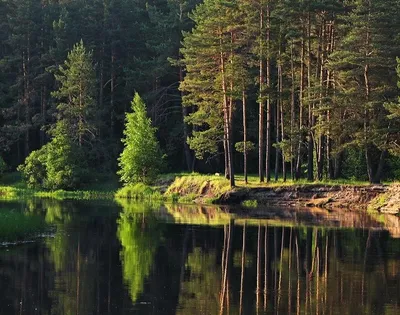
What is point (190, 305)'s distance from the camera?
16969 millimetres

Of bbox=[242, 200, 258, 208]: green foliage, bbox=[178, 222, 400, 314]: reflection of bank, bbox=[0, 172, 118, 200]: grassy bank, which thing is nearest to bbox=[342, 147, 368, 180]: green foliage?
bbox=[242, 200, 258, 208]: green foliage

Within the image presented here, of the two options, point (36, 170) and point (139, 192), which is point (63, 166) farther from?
point (139, 192)

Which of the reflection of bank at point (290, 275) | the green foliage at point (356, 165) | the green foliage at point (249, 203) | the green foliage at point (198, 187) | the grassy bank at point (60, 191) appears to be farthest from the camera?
the grassy bank at point (60, 191)

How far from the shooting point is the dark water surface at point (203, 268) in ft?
56.1

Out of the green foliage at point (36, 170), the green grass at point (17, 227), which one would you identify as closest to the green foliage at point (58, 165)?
the green foliage at point (36, 170)

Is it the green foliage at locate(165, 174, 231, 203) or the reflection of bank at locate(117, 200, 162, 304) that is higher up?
the green foliage at locate(165, 174, 231, 203)

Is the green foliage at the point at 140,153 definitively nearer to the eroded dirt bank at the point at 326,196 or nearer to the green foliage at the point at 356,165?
the eroded dirt bank at the point at 326,196

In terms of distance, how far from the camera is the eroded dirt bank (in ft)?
156

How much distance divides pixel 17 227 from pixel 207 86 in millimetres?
29939

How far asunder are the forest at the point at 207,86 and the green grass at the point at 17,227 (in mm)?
24560

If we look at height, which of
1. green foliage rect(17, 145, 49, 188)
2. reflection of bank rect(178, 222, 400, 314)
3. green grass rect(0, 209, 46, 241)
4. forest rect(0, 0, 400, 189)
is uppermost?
forest rect(0, 0, 400, 189)

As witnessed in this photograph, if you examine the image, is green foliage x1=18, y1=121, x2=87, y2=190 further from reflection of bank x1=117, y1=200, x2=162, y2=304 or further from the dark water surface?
the dark water surface

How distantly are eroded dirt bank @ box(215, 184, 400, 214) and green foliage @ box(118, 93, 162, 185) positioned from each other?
11331 millimetres

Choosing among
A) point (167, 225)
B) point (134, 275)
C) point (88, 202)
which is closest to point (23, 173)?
point (88, 202)
